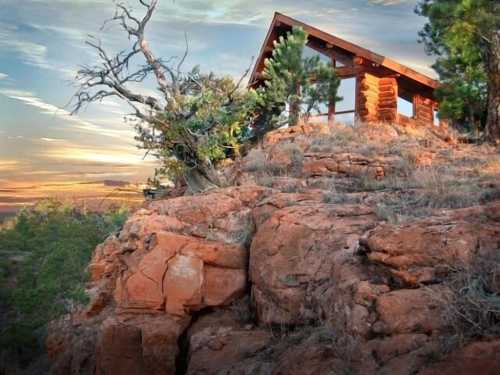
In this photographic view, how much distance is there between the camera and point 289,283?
6625 mm

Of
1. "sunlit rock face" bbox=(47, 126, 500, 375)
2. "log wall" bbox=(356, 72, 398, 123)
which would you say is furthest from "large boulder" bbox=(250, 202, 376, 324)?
"log wall" bbox=(356, 72, 398, 123)

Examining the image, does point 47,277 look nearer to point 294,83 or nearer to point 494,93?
point 294,83

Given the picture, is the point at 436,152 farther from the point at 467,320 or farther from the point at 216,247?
the point at 467,320

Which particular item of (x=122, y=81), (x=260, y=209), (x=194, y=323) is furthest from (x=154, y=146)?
(x=194, y=323)

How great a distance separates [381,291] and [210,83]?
32.0ft

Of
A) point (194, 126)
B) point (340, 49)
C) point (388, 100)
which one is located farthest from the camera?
point (340, 49)

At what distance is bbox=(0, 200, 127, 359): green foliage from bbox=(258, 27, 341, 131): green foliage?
5834 mm

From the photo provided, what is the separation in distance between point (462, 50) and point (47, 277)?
12.7 m

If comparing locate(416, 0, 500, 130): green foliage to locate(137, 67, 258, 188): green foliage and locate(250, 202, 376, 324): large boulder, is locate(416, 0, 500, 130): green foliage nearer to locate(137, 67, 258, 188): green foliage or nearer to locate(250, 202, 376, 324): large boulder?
locate(137, 67, 258, 188): green foliage

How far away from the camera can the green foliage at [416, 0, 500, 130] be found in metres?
14.1

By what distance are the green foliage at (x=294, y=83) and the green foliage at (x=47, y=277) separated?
230 inches

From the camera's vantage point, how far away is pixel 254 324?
22.7 ft

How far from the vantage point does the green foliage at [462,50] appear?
1412cm

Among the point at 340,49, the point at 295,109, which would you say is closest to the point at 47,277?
the point at 295,109
